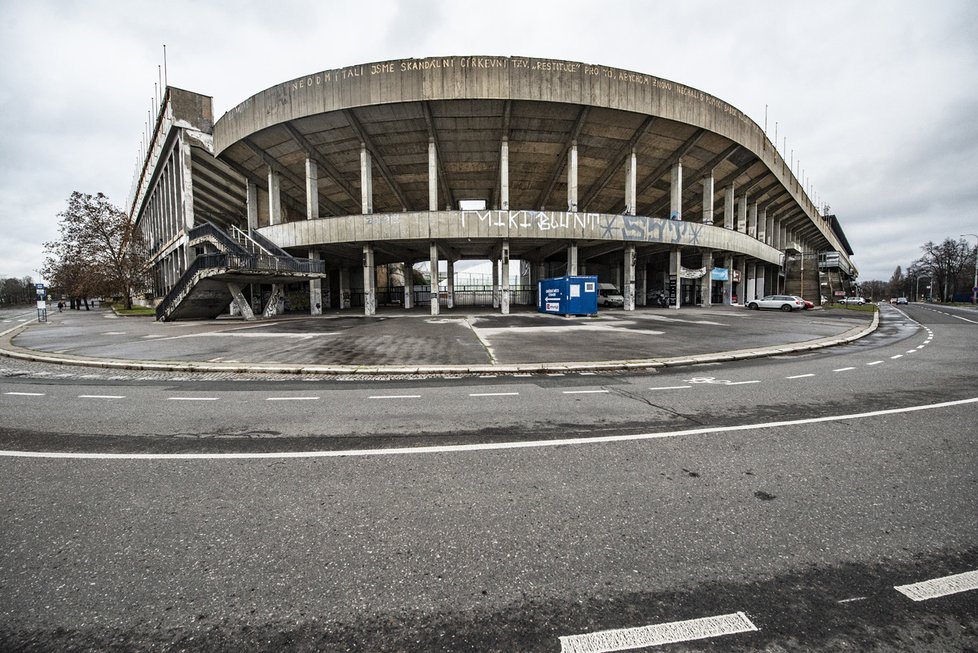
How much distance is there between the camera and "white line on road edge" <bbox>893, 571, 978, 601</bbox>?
2.04 metres

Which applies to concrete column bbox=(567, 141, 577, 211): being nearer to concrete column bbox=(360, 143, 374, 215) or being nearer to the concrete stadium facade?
the concrete stadium facade

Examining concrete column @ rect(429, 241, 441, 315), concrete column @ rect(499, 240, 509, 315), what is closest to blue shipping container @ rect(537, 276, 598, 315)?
concrete column @ rect(499, 240, 509, 315)

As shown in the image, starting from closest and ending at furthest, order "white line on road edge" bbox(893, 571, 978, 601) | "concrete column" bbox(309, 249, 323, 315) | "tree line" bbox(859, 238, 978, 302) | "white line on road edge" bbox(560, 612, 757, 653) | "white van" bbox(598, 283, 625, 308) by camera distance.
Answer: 1. "white line on road edge" bbox(560, 612, 757, 653)
2. "white line on road edge" bbox(893, 571, 978, 601)
3. "concrete column" bbox(309, 249, 323, 315)
4. "white van" bbox(598, 283, 625, 308)
5. "tree line" bbox(859, 238, 978, 302)

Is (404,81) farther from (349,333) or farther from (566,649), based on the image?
(566,649)

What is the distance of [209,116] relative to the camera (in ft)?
133

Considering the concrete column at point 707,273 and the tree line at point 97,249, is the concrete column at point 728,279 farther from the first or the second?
the tree line at point 97,249

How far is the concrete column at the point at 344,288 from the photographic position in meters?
41.9

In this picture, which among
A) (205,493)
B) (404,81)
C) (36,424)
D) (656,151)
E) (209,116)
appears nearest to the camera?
(205,493)

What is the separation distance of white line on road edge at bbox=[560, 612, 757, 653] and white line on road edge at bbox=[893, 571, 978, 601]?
38.2 inches

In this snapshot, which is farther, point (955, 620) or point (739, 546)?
point (739, 546)

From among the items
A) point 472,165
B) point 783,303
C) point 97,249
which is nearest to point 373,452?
point 472,165

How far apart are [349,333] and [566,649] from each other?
1587 centimetres

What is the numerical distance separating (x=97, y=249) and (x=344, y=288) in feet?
Answer: 89.8

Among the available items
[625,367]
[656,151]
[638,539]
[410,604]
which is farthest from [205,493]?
[656,151]
